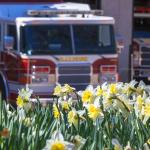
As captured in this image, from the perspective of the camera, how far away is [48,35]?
42.4ft

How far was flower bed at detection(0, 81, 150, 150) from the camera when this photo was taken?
170 inches

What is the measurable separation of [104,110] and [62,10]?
27.0 ft

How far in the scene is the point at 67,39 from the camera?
13086 mm

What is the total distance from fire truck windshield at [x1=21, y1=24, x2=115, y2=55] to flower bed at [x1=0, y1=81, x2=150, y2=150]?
23.1ft

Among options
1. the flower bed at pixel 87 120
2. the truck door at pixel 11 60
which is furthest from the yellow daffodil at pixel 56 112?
the truck door at pixel 11 60

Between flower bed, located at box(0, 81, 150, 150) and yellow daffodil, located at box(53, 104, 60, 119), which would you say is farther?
yellow daffodil, located at box(53, 104, 60, 119)

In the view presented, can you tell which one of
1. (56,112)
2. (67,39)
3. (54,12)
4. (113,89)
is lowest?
(67,39)

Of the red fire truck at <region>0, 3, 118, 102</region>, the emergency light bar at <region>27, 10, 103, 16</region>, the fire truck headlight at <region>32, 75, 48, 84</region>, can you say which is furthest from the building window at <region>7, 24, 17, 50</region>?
the fire truck headlight at <region>32, 75, 48, 84</region>

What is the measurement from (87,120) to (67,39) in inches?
322

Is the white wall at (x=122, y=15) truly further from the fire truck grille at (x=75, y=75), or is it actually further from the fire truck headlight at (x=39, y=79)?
the fire truck headlight at (x=39, y=79)

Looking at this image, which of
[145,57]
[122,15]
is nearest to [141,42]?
[145,57]

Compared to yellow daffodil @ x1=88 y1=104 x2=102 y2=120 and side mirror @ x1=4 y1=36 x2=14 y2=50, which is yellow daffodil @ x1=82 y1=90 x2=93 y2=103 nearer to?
yellow daffodil @ x1=88 y1=104 x2=102 y2=120

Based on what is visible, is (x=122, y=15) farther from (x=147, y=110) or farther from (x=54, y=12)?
(x=147, y=110)

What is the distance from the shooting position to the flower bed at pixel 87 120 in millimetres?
4320
